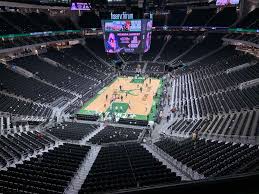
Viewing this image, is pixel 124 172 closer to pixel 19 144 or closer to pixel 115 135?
pixel 19 144

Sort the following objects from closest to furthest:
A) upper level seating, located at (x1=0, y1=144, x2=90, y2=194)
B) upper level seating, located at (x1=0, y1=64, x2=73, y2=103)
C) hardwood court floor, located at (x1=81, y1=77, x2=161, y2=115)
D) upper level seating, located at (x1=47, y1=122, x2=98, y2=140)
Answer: upper level seating, located at (x1=0, y1=144, x2=90, y2=194) < upper level seating, located at (x1=47, y1=122, x2=98, y2=140) < upper level seating, located at (x1=0, y1=64, x2=73, y2=103) < hardwood court floor, located at (x1=81, y1=77, x2=161, y2=115)

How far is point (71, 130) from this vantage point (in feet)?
99.5

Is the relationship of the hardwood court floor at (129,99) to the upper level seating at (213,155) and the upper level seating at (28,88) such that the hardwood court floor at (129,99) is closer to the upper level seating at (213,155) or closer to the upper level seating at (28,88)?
the upper level seating at (28,88)

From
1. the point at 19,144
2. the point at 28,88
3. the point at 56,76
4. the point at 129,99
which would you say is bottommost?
the point at 129,99

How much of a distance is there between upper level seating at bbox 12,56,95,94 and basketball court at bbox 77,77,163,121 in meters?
3.25

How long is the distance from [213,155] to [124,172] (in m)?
6.00

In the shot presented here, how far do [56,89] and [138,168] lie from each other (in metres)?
28.9

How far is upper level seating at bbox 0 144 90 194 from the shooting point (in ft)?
46.9

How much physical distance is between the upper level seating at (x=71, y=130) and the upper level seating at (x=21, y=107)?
11.5ft

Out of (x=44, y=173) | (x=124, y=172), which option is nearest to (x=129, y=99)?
(x=124, y=172)

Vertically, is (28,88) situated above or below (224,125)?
above

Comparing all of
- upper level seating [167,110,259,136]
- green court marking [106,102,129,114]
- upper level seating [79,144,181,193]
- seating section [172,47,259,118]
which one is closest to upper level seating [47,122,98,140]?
green court marking [106,102,129,114]

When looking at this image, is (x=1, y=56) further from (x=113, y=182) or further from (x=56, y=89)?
(x=113, y=182)

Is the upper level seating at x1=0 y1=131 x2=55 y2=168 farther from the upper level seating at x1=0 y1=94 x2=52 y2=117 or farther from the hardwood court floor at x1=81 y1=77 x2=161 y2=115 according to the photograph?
the hardwood court floor at x1=81 y1=77 x2=161 y2=115
